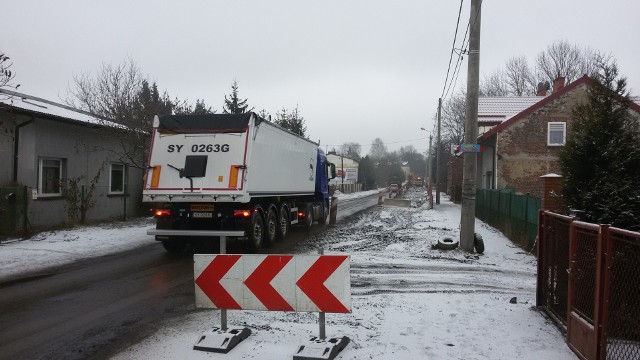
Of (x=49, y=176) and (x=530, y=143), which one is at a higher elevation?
(x=530, y=143)

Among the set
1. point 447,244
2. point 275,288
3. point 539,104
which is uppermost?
point 539,104

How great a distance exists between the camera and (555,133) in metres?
24.6

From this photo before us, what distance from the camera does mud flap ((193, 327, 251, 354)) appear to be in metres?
4.82

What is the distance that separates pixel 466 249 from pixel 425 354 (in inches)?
281

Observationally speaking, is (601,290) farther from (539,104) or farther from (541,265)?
(539,104)

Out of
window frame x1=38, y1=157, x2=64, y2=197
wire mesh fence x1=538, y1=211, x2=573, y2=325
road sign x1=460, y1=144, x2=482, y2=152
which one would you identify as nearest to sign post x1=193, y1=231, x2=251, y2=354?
wire mesh fence x1=538, y1=211, x2=573, y2=325

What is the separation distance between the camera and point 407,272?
30.5ft

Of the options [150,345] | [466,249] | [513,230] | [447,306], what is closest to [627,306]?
[447,306]

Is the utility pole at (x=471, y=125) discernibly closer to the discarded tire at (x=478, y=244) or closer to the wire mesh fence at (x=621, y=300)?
the discarded tire at (x=478, y=244)

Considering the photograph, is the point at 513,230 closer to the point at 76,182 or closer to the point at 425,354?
the point at 425,354

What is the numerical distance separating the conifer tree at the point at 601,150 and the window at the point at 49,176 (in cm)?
1507

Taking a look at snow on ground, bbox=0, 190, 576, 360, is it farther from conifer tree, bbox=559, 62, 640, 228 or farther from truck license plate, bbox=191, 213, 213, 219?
truck license plate, bbox=191, 213, 213, 219

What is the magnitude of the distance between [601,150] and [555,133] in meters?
19.5

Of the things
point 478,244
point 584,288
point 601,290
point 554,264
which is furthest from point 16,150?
point 601,290
